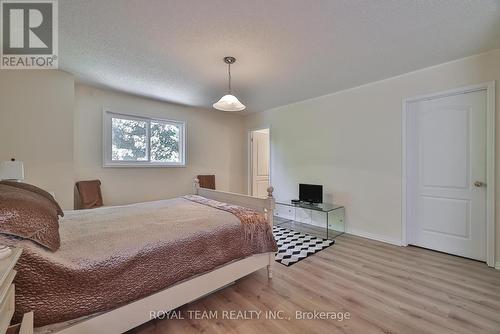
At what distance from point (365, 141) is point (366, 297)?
2324 millimetres

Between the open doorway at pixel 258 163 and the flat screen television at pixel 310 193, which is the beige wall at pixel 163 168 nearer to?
the open doorway at pixel 258 163

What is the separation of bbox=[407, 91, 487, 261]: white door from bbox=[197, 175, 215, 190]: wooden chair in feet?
11.7

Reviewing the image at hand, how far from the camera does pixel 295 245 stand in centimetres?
319

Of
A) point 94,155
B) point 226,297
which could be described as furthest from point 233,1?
point 94,155

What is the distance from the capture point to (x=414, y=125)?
308 centimetres

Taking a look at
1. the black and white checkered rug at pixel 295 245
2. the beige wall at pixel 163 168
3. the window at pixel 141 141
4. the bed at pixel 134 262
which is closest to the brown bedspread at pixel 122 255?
the bed at pixel 134 262

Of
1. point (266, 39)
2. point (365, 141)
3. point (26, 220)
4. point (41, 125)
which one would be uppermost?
point (266, 39)

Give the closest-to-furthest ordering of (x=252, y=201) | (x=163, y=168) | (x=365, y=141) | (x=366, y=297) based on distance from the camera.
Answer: (x=366, y=297)
(x=252, y=201)
(x=365, y=141)
(x=163, y=168)

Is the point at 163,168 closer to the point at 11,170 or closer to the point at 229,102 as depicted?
the point at 11,170

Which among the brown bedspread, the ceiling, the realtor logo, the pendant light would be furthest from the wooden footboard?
the realtor logo

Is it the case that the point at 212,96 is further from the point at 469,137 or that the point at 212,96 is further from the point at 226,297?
the point at 469,137

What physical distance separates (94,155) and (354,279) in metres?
4.04

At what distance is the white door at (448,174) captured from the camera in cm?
260

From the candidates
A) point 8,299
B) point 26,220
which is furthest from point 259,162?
point 8,299
